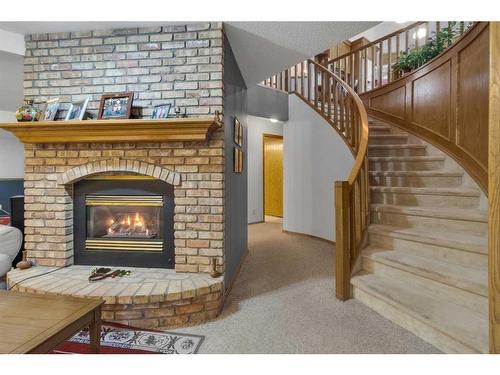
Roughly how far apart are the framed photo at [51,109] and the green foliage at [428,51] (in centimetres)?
401

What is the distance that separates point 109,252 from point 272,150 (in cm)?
535

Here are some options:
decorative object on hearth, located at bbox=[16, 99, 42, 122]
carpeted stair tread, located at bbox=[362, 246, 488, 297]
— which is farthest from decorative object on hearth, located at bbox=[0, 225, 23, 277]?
carpeted stair tread, located at bbox=[362, 246, 488, 297]

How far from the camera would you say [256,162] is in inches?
231

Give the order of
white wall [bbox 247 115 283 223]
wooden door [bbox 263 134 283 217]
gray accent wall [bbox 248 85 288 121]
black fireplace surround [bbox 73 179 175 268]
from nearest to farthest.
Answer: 1. black fireplace surround [bbox 73 179 175 268]
2. gray accent wall [bbox 248 85 288 121]
3. white wall [bbox 247 115 283 223]
4. wooden door [bbox 263 134 283 217]

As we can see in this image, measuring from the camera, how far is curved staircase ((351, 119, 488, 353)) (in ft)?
5.26

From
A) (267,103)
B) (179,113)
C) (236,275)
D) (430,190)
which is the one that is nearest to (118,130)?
(179,113)

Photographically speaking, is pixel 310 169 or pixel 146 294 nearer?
pixel 146 294

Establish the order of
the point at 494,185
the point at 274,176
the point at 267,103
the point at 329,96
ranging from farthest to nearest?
the point at 274,176 < the point at 267,103 < the point at 329,96 < the point at 494,185

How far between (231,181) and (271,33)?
1314mm

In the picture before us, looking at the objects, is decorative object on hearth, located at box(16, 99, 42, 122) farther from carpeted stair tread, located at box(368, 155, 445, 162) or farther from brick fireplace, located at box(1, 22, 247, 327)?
carpeted stair tread, located at box(368, 155, 445, 162)

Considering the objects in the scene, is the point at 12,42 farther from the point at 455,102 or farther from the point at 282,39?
the point at 455,102

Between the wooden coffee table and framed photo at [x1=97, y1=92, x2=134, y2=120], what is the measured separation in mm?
1329

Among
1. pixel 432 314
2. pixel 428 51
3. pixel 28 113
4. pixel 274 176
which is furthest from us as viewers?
pixel 274 176
